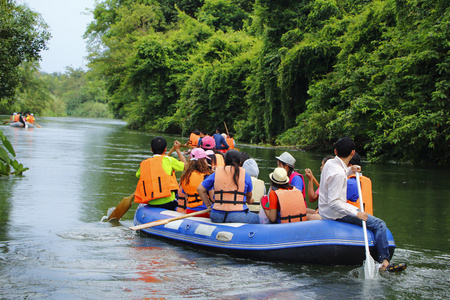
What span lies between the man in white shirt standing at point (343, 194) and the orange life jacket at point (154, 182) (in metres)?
2.57

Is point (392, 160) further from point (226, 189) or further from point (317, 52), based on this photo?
point (226, 189)

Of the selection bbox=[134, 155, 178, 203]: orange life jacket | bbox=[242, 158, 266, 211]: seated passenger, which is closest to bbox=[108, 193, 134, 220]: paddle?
bbox=[134, 155, 178, 203]: orange life jacket

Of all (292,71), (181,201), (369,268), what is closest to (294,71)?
(292,71)

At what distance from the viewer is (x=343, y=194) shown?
5.70 m

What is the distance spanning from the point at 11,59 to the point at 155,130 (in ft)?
77.8

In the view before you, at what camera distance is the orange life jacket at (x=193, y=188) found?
7121 mm

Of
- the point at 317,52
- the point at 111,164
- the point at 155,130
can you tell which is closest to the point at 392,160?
the point at 317,52

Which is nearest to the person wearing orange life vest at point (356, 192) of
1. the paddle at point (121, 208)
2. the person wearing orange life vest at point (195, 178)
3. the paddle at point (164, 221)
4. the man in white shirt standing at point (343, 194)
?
the man in white shirt standing at point (343, 194)

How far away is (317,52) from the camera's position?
23672 millimetres

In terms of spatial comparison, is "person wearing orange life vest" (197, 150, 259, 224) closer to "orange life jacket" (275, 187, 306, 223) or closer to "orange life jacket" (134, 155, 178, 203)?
"orange life jacket" (275, 187, 306, 223)

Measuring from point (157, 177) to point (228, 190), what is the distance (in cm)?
144

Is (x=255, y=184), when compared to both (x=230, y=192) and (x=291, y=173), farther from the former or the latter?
(x=230, y=192)

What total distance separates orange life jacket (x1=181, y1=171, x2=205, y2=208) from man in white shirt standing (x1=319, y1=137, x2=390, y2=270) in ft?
6.25

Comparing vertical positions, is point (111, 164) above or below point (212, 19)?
below
